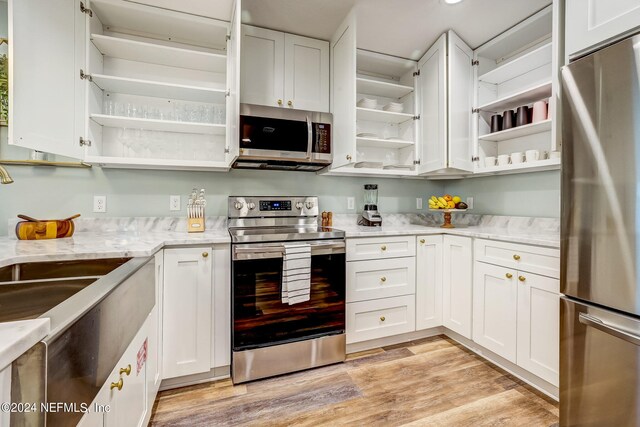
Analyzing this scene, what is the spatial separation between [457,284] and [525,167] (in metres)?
1.00

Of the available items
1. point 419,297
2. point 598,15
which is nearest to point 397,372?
point 419,297

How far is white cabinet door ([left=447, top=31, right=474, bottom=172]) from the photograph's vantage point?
2412 mm

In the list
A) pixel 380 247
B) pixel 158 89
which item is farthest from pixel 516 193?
pixel 158 89

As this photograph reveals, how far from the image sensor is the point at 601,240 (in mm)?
1206

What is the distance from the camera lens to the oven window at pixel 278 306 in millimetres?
1798

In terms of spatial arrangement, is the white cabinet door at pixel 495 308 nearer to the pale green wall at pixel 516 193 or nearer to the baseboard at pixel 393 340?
the baseboard at pixel 393 340

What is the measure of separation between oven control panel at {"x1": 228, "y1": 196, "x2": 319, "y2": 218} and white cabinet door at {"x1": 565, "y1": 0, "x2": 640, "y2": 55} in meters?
1.87

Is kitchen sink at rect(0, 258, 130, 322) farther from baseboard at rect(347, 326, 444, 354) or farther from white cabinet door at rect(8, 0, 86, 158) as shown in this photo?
baseboard at rect(347, 326, 444, 354)

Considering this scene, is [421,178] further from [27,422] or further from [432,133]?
[27,422]

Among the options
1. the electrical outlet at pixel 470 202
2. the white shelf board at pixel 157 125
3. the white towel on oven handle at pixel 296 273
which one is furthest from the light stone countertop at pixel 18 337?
the electrical outlet at pixel 470 202

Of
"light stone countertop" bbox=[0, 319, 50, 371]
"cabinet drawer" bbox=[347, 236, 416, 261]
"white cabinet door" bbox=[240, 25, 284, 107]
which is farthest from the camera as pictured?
"white cabinet door" bbox=[240, 25, 284, 107]

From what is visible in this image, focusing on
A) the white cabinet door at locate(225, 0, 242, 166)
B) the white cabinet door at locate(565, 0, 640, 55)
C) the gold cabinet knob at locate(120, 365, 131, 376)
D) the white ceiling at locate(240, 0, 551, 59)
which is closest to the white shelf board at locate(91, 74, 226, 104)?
the white cabinet door at locate(225, 0, 242, 166)

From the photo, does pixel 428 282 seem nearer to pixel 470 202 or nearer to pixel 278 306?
pixel 470 202

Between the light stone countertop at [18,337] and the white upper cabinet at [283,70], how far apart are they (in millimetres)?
2077
